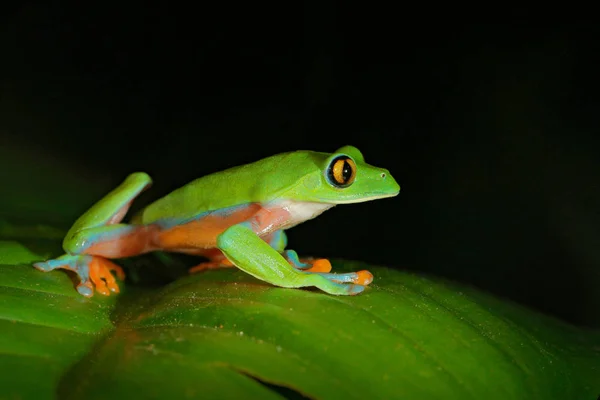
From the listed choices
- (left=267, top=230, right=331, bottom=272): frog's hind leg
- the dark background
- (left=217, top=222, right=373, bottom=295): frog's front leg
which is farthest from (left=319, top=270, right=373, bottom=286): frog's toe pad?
the dark background

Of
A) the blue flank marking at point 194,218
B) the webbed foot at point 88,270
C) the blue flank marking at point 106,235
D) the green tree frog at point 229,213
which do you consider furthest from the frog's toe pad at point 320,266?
the blue flank marking at point 106,235

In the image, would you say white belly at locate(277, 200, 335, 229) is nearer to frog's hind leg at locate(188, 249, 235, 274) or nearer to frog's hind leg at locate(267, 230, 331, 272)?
frog's hind leg at locate(267, 230, 331, 272)

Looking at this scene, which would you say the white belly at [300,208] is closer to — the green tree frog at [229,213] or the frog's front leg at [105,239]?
the green tree frog at [229,213]

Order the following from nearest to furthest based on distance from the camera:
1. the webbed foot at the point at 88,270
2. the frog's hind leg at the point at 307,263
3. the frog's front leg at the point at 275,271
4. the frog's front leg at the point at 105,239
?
the frog's front leg at the point at 275,271, the webbed foot at the point at 88,270, the frog's hind leg at the point at 307,263, the frog's front leg at the point at 105,239

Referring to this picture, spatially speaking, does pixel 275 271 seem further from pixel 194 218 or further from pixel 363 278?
pixel 194 218

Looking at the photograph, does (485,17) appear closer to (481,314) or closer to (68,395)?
(481,314)

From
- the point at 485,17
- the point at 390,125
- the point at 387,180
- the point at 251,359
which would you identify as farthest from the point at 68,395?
the point at 485,17

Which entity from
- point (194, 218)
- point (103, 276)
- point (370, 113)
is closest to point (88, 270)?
point (103, 276)
